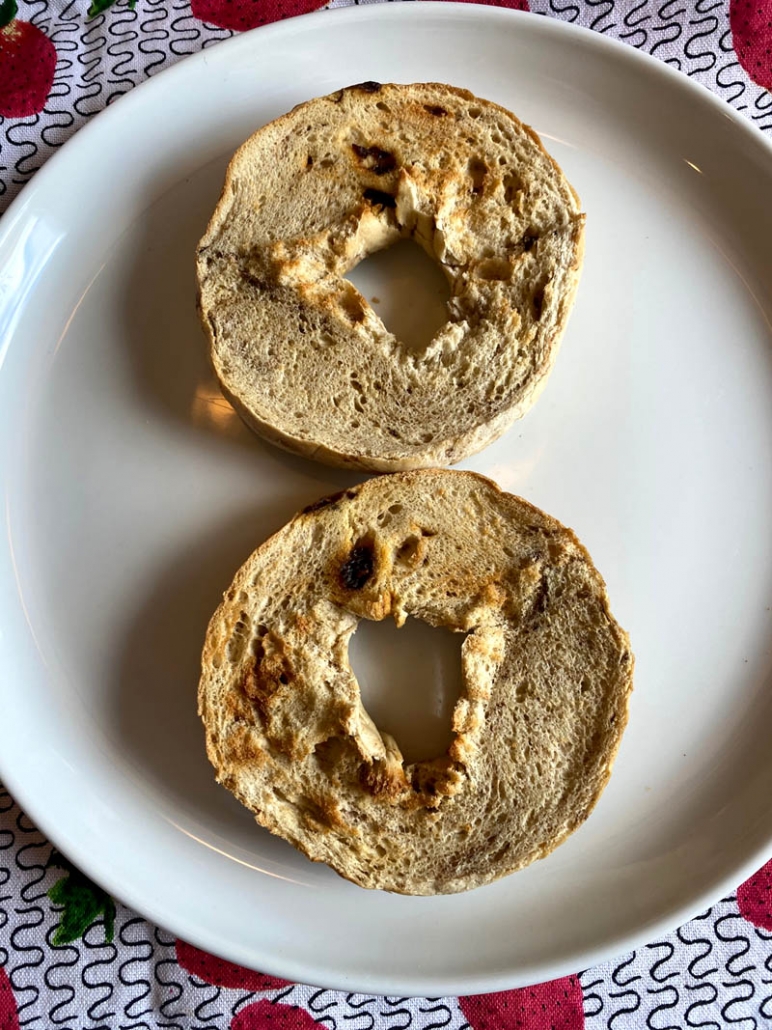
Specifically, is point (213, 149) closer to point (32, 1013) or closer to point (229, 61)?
point (229, 61)

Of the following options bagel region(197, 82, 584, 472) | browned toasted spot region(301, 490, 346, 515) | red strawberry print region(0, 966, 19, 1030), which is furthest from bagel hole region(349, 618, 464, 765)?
red strawberry print region(0, 966, 19, 1030)

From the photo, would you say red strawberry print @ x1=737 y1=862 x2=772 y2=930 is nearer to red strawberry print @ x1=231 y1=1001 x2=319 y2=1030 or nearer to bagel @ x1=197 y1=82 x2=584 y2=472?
red strawberry print @ x1=231 y1=1001 x2=319 y2=1030

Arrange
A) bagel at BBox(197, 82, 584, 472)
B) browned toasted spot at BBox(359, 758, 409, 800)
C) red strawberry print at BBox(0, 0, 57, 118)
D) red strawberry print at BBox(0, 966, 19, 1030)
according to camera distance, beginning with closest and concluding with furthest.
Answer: browned toasted spot at BBox(359, 758, 409, 800) → bagel at BBox(197, 82, 584, 472) → red strawberry print at BBox(0, 966, 19, 1030) → red strawberry print at BBox(0, 0, 57, 118)

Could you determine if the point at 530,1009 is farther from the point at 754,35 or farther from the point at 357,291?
the point at 754,35

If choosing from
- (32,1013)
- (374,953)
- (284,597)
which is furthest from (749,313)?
(32,1013)

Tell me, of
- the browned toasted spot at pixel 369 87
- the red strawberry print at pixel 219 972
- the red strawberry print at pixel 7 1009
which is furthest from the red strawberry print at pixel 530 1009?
the browned toasted spot at pixel 369 87

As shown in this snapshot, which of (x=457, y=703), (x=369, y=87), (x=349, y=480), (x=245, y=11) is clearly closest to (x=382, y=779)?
(x=457, y=703)
